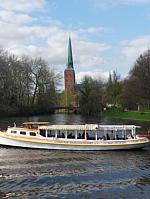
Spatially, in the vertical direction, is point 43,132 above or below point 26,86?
below

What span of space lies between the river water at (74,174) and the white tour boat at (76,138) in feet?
5.28

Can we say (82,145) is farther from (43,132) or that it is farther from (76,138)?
(43,132)

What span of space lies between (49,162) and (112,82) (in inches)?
4565

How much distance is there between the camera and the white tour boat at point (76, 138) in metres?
46.1

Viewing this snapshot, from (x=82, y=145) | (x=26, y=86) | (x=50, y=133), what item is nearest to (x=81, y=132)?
(x=82, y=145)

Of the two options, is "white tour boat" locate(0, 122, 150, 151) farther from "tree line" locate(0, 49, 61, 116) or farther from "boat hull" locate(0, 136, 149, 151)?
"tree line" locate(0, 49, 61, 116)

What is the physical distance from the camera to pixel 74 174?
31.9 meters

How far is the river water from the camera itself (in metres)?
26.2

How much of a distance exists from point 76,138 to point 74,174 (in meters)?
15.2

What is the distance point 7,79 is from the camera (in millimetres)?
120062

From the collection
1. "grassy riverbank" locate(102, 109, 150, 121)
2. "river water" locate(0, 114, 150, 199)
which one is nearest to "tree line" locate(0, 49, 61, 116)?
"grassy riverbank" locate(102, 109, 150, 121)

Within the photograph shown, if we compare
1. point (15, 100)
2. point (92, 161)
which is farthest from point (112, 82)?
point (92, 161)

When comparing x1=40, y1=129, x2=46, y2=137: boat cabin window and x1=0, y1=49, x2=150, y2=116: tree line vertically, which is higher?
x1=0, y1=49, x2=150, y2=116: tree line

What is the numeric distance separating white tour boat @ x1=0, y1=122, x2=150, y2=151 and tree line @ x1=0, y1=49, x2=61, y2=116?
68.0 meters
